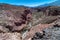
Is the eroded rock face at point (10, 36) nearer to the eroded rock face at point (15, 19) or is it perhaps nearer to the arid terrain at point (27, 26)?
the arid terrain at point (27, 26)

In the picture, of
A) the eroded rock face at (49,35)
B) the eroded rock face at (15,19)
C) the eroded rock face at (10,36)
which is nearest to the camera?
the eroded rock face at (49,35)

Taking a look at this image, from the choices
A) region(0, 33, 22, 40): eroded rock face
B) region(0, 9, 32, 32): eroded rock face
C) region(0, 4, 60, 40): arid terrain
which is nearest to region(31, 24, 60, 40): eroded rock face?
region(0, 4, 60, 40): arid terrain

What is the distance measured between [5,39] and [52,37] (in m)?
0.51

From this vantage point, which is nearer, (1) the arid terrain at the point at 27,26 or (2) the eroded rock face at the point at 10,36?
(1) the arid terrain at the point at 27,26

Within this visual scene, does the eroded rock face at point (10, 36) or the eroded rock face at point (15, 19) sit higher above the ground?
the eroded rock face at point (15, 19)

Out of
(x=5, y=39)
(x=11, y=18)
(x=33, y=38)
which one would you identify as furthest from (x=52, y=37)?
(x=11, y=18)

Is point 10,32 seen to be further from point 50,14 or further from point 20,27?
point 50,14

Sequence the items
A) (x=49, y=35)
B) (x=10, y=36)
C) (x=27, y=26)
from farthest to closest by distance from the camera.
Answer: (x=27, y=26) < (x=10, y=36) < (x=49, y=35)

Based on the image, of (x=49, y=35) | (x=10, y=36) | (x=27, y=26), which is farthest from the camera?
(x=27, y=26)

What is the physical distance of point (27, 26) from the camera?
6.64ft

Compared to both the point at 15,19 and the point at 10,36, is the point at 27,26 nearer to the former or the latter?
the point at 15,19

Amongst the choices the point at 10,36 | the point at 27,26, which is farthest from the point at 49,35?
the point at 27,26

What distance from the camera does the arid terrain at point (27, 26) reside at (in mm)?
1522

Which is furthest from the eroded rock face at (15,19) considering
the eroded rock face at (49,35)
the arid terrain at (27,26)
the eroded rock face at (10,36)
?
the eroded rock face at (49,35)
